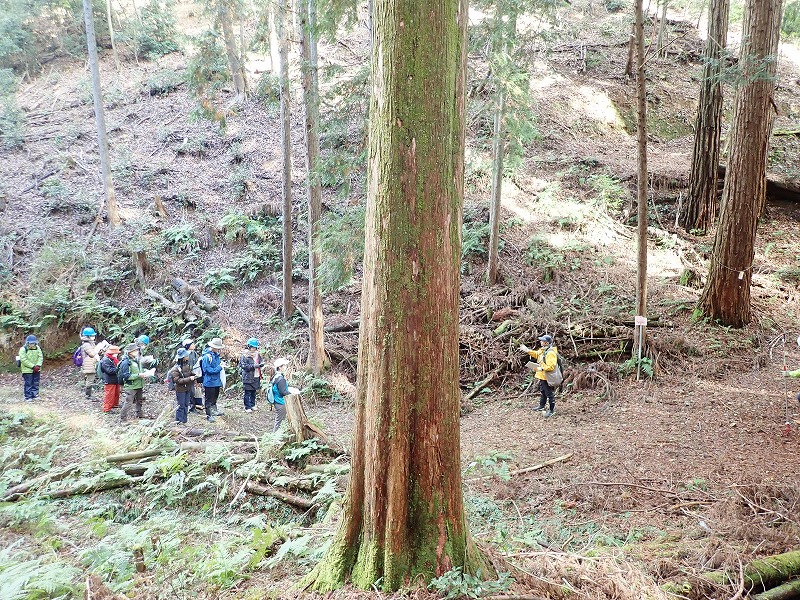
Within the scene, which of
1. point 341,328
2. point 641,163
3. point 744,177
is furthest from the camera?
point 341,328

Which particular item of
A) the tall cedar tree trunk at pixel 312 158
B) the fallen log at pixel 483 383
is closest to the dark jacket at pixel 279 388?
the tall cedar tree trunk at pixel 312 158

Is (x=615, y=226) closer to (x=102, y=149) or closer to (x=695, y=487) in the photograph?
(x=695, y=487)

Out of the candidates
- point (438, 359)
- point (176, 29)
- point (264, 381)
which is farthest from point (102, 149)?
point (438, 359)

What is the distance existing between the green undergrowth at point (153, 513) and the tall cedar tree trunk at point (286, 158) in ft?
21.3

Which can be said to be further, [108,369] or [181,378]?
[108,369]

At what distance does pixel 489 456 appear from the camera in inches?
327

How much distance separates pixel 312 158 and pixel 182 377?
5.69m

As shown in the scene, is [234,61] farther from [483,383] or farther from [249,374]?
[483,383]

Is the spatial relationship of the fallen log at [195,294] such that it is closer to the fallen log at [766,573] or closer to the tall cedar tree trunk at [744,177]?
the tall cedar tree trunk at [744,177]

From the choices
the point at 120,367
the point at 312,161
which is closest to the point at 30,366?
the point at 120,367

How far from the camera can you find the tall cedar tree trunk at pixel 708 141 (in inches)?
524

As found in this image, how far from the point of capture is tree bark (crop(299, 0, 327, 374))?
1134 cm

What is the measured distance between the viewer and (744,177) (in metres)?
10.7

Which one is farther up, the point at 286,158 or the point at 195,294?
the point at 286,158
